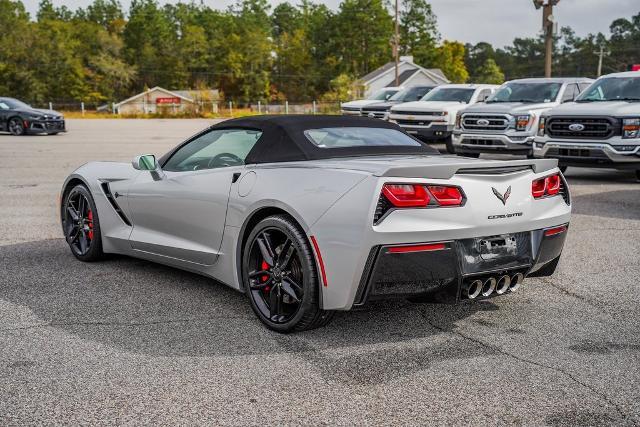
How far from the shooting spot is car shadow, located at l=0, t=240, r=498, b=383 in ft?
13.0

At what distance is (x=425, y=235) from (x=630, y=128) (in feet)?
30.0

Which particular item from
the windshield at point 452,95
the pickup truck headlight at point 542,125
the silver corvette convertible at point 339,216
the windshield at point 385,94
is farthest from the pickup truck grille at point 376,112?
the silver corvette convertible at point 339,216

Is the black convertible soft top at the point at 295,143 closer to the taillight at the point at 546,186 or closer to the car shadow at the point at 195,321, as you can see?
the taillight at the point at 546,186

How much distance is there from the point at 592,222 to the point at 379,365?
550cm

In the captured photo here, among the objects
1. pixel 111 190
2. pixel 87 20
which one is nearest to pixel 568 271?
pixel 111 190

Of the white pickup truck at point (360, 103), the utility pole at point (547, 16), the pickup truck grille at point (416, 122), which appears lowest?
the pickup truck grille at point (416, 122)

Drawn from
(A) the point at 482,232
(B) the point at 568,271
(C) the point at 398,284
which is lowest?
(B) the point at 568,271

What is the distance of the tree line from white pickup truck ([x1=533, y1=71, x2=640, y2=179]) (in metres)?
88.3

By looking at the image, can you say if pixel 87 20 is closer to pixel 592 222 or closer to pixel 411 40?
pixel 411 40

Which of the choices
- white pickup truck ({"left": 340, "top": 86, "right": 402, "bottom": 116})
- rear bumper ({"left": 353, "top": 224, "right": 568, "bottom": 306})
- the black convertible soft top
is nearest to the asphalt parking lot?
rear bumper ({"left": 353, "top": 224, "right": 568, "bottom": 306})

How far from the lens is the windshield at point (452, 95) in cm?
1992

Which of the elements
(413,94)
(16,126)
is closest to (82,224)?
(413,94)

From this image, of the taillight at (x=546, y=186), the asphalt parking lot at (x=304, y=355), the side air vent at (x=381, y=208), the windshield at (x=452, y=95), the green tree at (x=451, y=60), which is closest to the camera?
the asphalt parking lot at (x=304, y=355)

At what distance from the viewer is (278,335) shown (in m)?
4.29
